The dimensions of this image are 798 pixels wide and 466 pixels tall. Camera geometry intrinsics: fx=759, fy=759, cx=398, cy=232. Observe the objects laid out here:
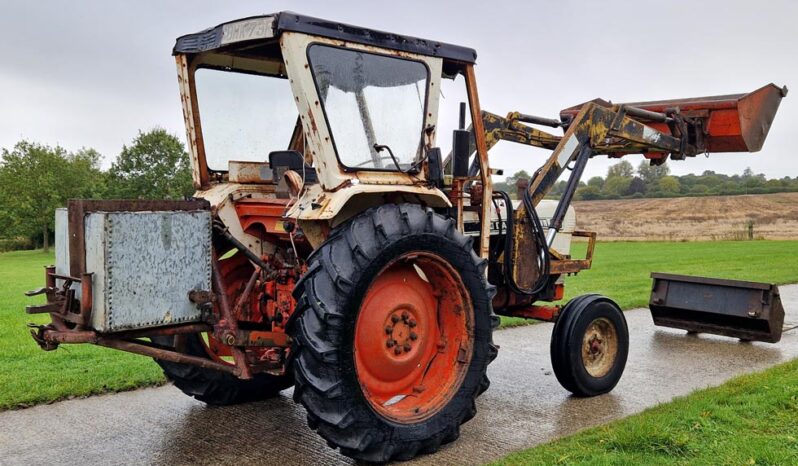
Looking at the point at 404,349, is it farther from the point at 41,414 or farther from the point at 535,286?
the point at 41,414

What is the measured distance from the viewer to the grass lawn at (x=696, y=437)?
4633 mm

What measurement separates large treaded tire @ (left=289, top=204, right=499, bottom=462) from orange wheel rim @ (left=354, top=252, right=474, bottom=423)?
0.14 m

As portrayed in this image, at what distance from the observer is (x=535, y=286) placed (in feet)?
21.9

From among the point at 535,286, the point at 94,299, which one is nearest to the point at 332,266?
the point at 94,299

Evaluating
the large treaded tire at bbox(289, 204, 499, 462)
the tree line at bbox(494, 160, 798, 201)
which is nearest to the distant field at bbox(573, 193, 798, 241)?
the tree line at bbox(494, 160, 798, 201)

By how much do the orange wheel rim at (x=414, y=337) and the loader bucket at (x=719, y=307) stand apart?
494 centimetres

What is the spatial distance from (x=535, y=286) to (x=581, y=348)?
2.16ft

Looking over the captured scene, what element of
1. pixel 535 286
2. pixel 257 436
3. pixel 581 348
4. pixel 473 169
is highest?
pixel 473 169

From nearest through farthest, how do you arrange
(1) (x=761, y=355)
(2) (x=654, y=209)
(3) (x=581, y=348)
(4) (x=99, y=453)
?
1. (4) (x=99, y=453)
2. (3) (x=581, y=348)
3. (1) (x=761, y=355)
4. (2) (x=654, y=209)

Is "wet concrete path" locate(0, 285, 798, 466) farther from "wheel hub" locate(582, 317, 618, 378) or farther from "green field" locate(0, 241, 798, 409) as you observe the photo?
"green field" locate(0, 241, 798, 409)

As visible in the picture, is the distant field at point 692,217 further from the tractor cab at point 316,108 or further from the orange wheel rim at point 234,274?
the orange wheel rim at point 234,274

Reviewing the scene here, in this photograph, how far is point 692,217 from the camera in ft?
123

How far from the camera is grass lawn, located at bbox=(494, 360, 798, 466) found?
15.2ft

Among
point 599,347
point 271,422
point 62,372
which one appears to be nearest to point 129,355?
point 62,372
